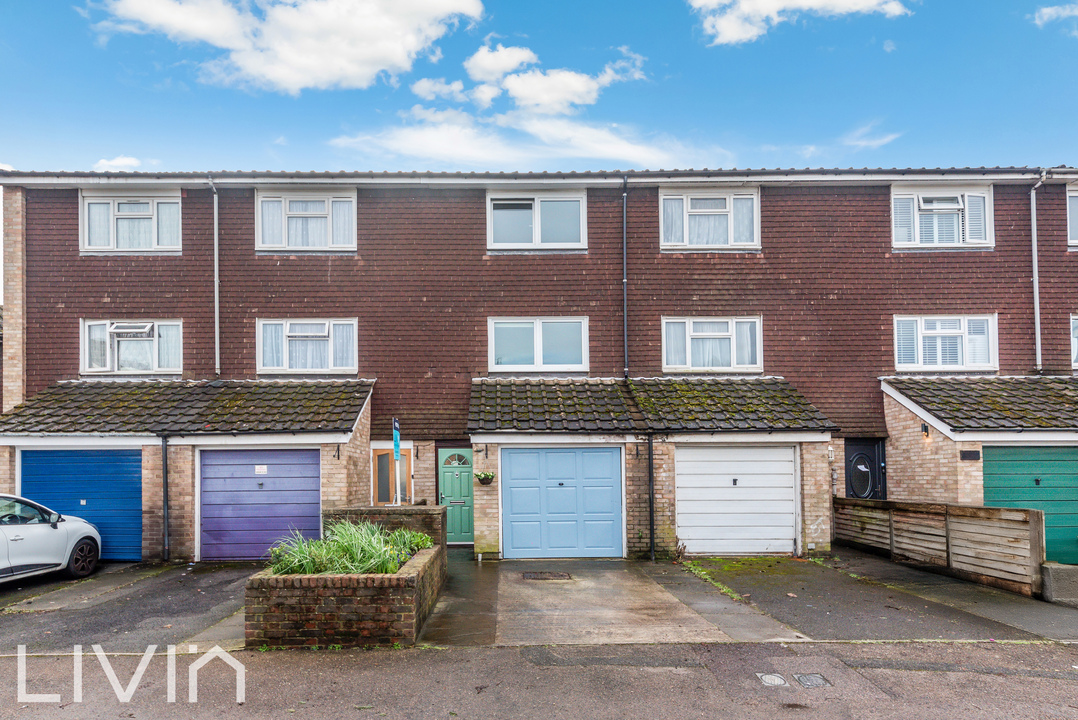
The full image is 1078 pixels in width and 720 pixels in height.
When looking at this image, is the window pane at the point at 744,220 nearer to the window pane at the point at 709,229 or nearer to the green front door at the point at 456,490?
the window pane at the point at 709,229

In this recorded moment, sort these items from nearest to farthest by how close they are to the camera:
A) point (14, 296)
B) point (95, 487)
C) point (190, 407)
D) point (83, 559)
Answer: point (83, 559) < point (95, 487) < point (190, 407) < point (14, 296)

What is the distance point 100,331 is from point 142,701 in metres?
10.9

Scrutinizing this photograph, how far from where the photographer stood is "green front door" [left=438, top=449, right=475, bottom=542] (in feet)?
43.9

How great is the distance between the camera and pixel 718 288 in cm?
1432

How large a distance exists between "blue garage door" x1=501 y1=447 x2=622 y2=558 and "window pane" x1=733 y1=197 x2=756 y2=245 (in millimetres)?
5837

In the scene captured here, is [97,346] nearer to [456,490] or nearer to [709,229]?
[456,490]

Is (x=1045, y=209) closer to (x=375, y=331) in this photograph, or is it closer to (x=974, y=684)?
(x=974, y=684)

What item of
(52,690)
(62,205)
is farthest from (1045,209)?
(62,205)

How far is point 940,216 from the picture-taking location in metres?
14.5

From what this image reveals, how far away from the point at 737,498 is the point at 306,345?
945 centimetres

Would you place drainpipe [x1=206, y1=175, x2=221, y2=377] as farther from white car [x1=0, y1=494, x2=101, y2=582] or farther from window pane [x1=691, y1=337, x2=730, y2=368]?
window pane [x1=691, y1=337, x2=730, y2=368]

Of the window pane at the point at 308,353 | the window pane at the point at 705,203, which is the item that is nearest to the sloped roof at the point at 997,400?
the window pane at the point at 705,203

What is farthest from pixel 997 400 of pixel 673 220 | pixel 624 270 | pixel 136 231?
pixel 136 231

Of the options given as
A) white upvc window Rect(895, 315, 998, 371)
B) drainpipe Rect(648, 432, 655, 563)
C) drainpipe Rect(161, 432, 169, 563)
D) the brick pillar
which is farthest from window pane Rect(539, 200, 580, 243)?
the brick pillar
